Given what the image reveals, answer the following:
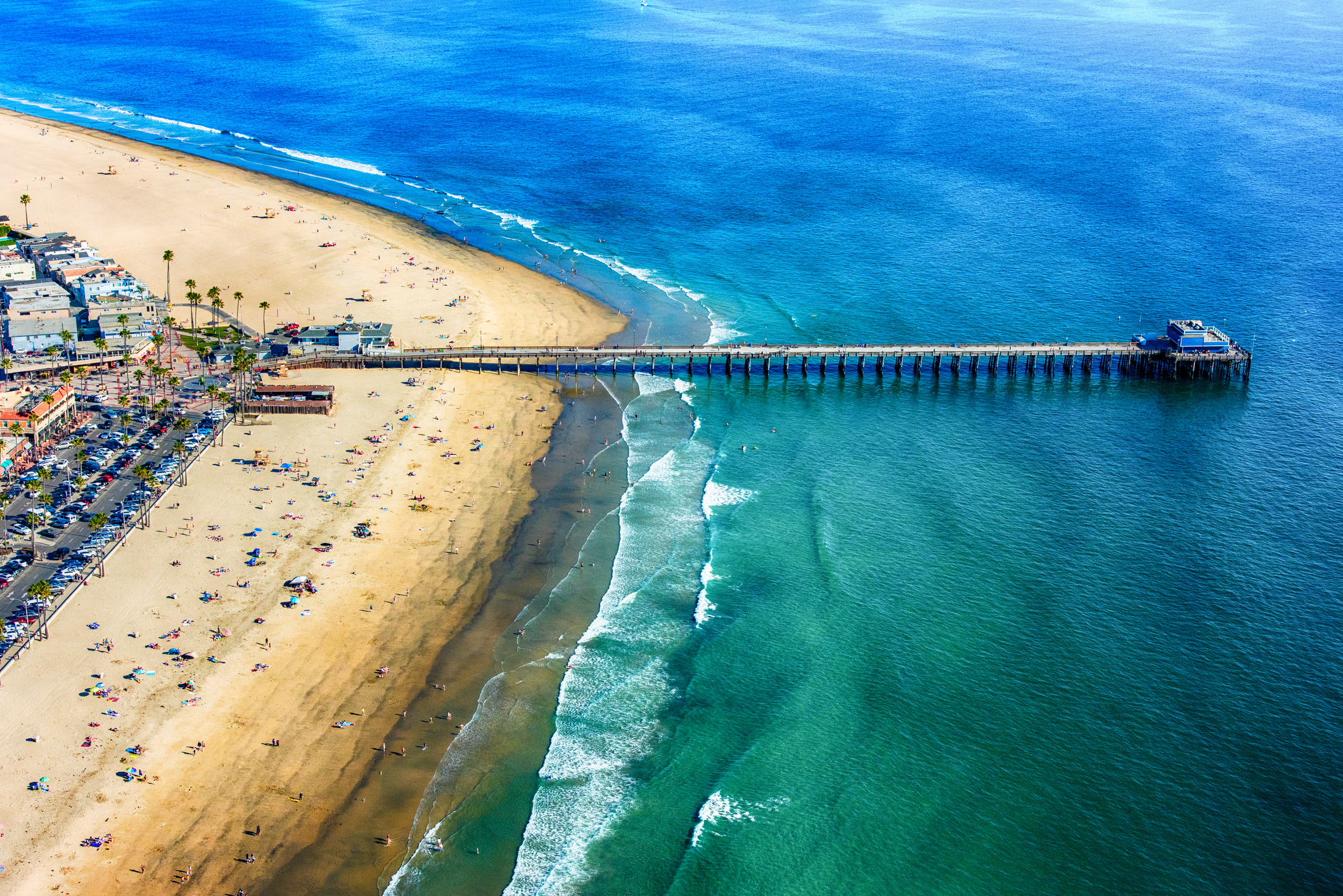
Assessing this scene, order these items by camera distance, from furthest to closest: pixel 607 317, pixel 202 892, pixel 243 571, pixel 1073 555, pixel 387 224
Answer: pixel 387 224, pixel 607 317, pixel 1073 555, pixel 243 571, pixel 202 892

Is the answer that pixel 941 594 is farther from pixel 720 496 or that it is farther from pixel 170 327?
pixel 170 327

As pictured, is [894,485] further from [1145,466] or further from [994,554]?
[1145,466]

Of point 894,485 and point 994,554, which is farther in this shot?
point 894,485

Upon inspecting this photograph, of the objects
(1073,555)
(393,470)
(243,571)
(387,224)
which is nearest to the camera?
(243,571)

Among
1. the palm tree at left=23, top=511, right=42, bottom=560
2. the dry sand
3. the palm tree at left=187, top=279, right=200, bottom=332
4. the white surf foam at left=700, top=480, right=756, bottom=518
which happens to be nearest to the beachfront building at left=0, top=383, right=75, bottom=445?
the palm tree at left=23, top=511, right=42, bottom=560

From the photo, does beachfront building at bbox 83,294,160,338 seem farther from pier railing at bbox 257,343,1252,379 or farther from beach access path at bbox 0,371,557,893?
beach access path at bbox 0,371,557,893

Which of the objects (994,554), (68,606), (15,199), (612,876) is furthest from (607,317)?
(15,199)

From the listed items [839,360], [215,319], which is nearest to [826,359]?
[839,360]

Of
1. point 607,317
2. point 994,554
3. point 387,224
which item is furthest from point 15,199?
point 994,554
